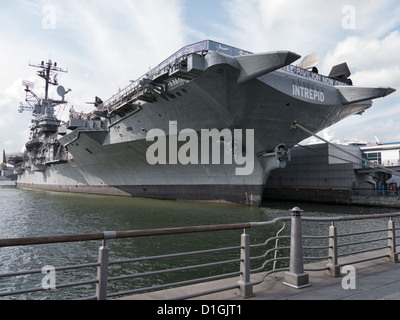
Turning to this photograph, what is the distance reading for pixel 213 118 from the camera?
18.8 metres

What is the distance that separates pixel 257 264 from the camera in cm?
774

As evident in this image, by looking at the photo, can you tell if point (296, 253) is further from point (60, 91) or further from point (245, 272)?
point (60, 91)

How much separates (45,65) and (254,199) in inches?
1747

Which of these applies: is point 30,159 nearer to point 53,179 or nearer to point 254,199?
point 53,179

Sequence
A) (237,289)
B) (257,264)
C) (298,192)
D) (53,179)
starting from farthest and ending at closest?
(53,179) → (298,192) → (257,264) → (237,289)

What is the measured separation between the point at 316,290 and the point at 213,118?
15724 millimetres

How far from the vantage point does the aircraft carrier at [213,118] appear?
16203 mm

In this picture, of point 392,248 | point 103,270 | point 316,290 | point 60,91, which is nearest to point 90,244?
point 103,270

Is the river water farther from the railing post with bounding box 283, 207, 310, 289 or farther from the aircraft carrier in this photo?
the aircraft carrier

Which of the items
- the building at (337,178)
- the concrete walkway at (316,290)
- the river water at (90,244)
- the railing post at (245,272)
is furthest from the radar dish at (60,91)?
the railing post at (245,272)

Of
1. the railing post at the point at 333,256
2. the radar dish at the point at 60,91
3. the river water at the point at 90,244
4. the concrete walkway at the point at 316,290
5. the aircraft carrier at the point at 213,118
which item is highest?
the radar dish at the point at 60,91

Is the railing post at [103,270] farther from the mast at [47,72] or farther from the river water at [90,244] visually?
the mast at [47,72]

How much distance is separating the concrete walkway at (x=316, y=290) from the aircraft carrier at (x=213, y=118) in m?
11.8
